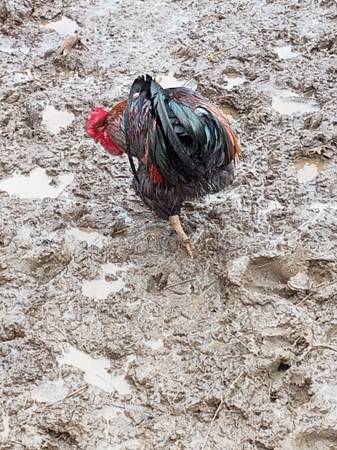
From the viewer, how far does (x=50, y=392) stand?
3.71 m

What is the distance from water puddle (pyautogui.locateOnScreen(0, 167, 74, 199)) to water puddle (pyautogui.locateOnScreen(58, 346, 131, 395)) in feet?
4.28

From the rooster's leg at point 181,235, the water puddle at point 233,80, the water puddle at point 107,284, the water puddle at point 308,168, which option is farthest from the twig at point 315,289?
the water puddle at point 233,80

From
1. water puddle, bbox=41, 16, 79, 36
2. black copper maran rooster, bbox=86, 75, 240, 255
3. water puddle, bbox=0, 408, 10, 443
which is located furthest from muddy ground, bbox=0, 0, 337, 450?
black copper maran rooster, bbox=86, 75, 240, 255

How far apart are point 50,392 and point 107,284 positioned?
2.54 feet

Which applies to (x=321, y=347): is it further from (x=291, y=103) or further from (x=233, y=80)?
(x=233, y=80)

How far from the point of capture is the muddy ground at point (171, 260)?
3572mm

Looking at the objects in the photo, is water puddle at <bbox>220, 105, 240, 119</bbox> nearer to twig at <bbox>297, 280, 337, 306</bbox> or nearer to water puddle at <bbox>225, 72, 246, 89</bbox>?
water puddle at <bbox>225, 72, 246, 89</bbox>

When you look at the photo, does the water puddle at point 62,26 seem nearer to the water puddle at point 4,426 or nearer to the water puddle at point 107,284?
the water puddle at point 107,284

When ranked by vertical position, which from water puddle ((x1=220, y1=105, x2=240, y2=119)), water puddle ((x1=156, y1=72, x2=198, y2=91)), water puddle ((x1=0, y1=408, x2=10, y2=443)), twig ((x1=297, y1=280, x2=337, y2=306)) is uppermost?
water puddle ((x1=156, y1=72, x2=198, y2=91))

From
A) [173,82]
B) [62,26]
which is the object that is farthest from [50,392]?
[62,26]

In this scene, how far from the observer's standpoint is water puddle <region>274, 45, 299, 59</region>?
19.0 ft

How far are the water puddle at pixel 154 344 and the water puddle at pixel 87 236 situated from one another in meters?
0.79

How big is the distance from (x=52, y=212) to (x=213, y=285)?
1.20 meters

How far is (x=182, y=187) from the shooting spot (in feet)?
13.1
